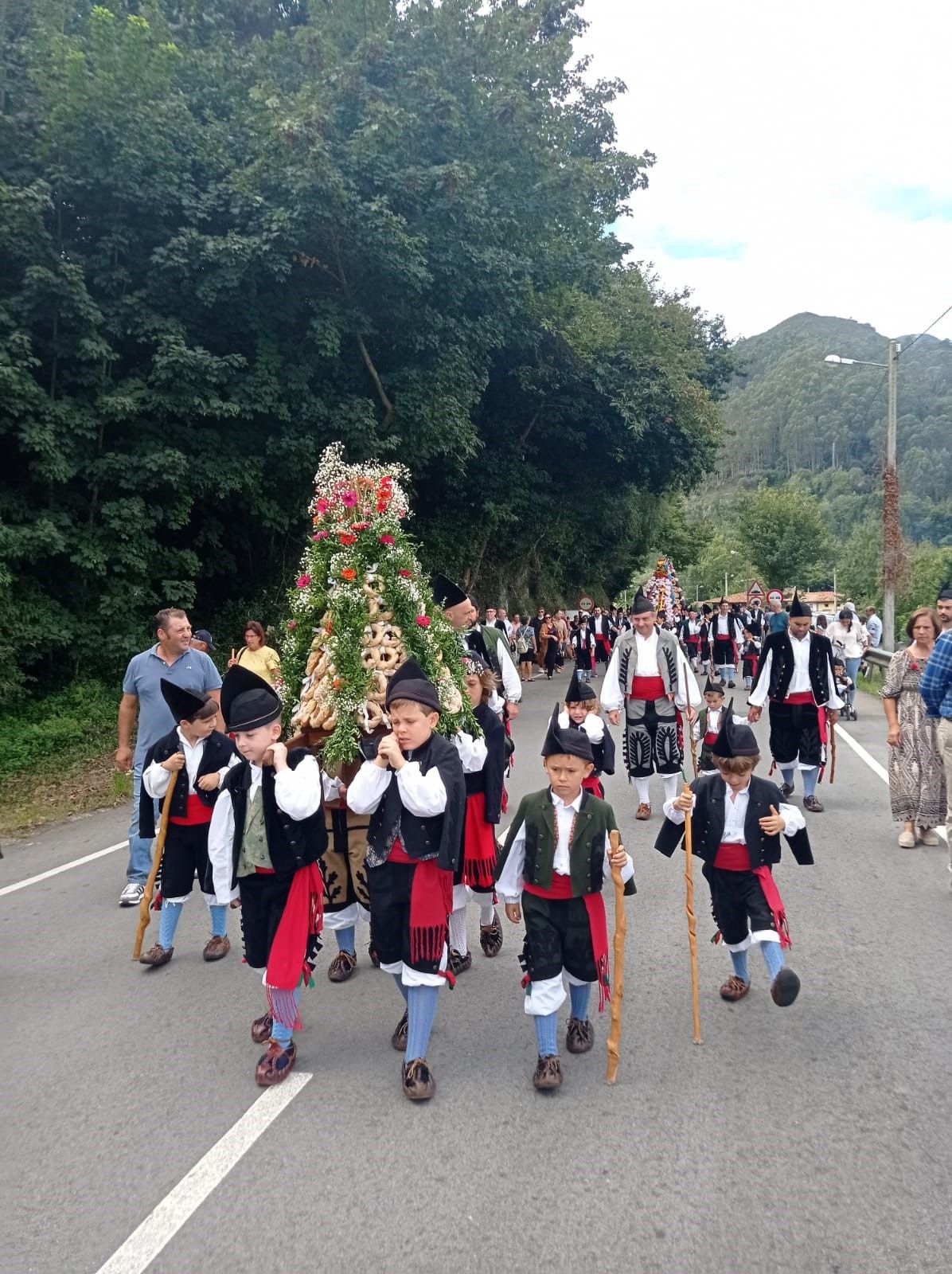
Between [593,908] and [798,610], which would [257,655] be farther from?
[593,908]

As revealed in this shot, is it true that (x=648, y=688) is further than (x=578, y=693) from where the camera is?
Result: Yes

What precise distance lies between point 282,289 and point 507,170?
6.11m

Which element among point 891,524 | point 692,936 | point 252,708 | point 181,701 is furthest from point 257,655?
point 891,524

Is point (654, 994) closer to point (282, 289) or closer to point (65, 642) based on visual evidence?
point (65, 642)

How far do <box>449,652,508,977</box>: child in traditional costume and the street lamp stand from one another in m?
18.1

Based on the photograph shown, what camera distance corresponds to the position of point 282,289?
1581cm

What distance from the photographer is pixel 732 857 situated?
186 inches

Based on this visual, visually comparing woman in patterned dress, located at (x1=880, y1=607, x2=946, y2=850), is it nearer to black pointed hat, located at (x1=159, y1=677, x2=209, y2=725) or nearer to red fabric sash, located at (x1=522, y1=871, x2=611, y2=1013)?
red fabric sash, located at (x1=522, y1=871, x2=611, y2=1013)

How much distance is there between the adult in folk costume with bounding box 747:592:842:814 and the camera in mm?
8719

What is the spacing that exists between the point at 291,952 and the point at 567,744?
148cm

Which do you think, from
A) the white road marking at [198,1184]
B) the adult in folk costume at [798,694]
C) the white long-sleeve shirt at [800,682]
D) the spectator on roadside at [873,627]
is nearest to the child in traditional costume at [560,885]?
the white road marking at [198,1184]

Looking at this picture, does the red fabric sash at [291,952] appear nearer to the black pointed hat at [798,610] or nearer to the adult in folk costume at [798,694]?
the adult in folk costume at [798,694]

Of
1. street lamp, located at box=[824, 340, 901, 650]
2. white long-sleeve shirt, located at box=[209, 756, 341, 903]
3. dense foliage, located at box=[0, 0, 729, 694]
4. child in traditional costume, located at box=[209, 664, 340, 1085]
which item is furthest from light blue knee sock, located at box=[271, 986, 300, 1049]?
street lamp, located at box=[824, 340, 901, 650]

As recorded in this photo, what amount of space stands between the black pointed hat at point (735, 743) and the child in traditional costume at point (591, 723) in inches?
56.2
